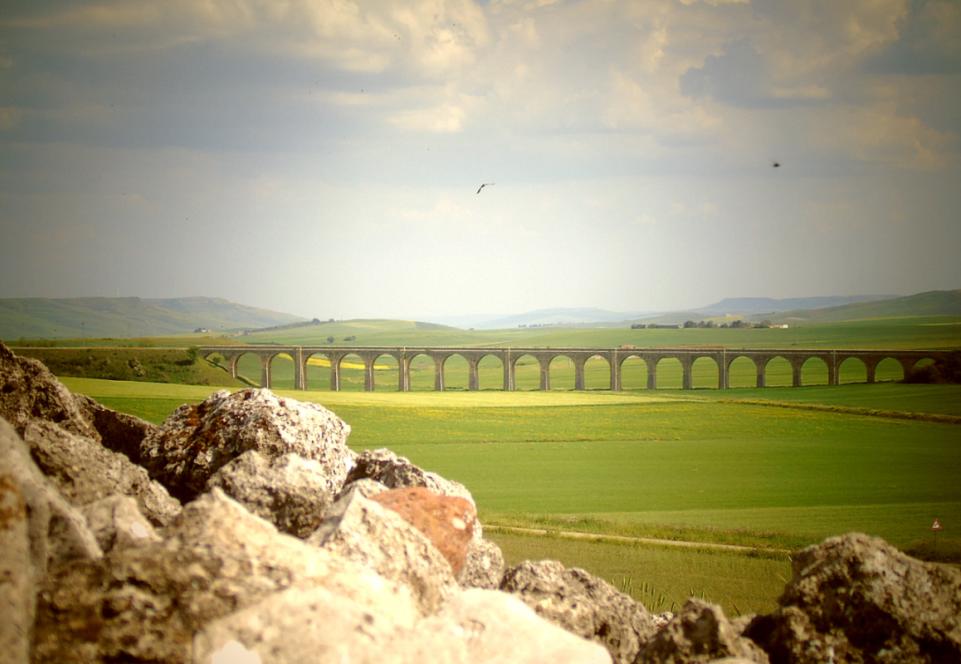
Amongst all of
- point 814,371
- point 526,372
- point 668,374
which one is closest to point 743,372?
point 668,374

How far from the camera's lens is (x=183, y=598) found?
379cm

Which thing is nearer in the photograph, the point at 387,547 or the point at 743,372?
the point at 387,547

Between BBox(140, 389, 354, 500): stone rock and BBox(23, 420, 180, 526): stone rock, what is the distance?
921 millimetres

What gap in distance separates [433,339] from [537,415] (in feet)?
343

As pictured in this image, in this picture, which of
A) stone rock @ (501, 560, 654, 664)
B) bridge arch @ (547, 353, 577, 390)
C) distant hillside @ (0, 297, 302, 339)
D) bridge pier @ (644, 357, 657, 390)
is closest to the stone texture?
stone rock @ (501, 560, 654, 664)

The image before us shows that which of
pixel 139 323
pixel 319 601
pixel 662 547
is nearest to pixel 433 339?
pixel 139 323

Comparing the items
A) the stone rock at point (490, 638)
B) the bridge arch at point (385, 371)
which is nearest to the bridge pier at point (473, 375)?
the bridge arch at point (385, 371)

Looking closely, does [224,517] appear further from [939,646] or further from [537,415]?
[537,415]

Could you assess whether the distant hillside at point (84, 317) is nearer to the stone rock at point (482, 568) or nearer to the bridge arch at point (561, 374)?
the stone rock at point (482, 568)

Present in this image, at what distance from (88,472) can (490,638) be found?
3062mm

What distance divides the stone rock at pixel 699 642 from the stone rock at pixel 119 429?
511cm

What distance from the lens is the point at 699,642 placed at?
4992 millimetres

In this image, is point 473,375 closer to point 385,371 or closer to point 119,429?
point 385,371

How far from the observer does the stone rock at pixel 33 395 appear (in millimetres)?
6984
